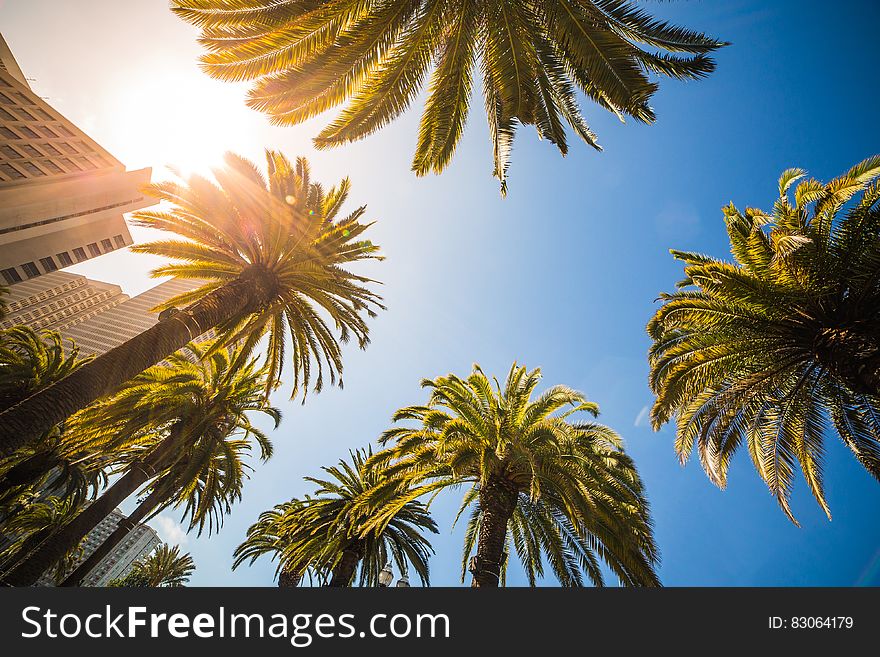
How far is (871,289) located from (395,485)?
10945 millimetres

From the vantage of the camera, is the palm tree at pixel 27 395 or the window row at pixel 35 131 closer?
the palm tree at pixel 27 395

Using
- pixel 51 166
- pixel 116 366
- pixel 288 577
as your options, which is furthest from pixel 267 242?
pixel 51 166

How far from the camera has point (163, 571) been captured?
39.1m

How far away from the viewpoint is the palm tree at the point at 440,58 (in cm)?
482

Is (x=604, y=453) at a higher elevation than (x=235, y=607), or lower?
higher

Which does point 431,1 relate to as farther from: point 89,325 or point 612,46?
point 89,325

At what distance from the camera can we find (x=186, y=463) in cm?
1345

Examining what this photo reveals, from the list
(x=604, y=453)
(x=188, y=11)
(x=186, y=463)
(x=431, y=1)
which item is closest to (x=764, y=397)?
(x=604, y=453)

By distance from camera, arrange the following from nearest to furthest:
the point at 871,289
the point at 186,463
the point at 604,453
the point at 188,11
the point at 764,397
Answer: the point at 188,11
the point at 871,289
the point at 764,397
the point at 604,453
the point at 186,463

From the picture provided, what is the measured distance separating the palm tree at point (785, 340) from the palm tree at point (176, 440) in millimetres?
12414

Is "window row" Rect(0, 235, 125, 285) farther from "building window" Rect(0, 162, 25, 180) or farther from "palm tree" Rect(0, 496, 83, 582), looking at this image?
"palm tree" Rect(0, 496, 83, 582)

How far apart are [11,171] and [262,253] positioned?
174 feet

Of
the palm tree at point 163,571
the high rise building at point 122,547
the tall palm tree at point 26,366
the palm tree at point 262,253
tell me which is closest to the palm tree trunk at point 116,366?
the palm tree at point 262,253

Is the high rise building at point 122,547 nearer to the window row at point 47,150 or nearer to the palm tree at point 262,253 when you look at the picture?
the window row at point 47,150
